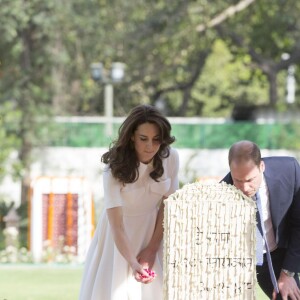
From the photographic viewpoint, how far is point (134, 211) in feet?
17.9

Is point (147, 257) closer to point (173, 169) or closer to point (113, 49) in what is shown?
point (173, 169)

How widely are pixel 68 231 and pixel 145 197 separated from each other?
8489 mm

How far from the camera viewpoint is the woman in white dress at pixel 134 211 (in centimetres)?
516

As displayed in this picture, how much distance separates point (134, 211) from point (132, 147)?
0.40 metres

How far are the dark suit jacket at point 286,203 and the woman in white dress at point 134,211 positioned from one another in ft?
1.32

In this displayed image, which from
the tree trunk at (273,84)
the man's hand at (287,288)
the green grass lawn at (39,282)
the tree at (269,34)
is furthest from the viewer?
the tree trunk at (273,84)

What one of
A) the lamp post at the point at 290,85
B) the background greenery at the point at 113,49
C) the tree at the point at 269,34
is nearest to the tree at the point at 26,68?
the background greenery at the point at 113,49

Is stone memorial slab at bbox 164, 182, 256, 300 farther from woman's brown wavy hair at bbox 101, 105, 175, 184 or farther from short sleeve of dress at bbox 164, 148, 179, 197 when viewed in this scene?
short sleeve of dress at bbox 164, 148, 179, 197

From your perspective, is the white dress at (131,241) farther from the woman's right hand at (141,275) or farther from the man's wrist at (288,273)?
the man's wrist at (288,273)

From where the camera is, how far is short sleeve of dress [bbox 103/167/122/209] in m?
5.23

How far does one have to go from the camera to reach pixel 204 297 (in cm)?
426

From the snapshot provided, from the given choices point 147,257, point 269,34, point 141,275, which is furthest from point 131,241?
point 269,34

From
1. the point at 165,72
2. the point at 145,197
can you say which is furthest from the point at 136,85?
the point at 145,197

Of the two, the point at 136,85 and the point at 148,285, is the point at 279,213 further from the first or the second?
the point at 136,85
